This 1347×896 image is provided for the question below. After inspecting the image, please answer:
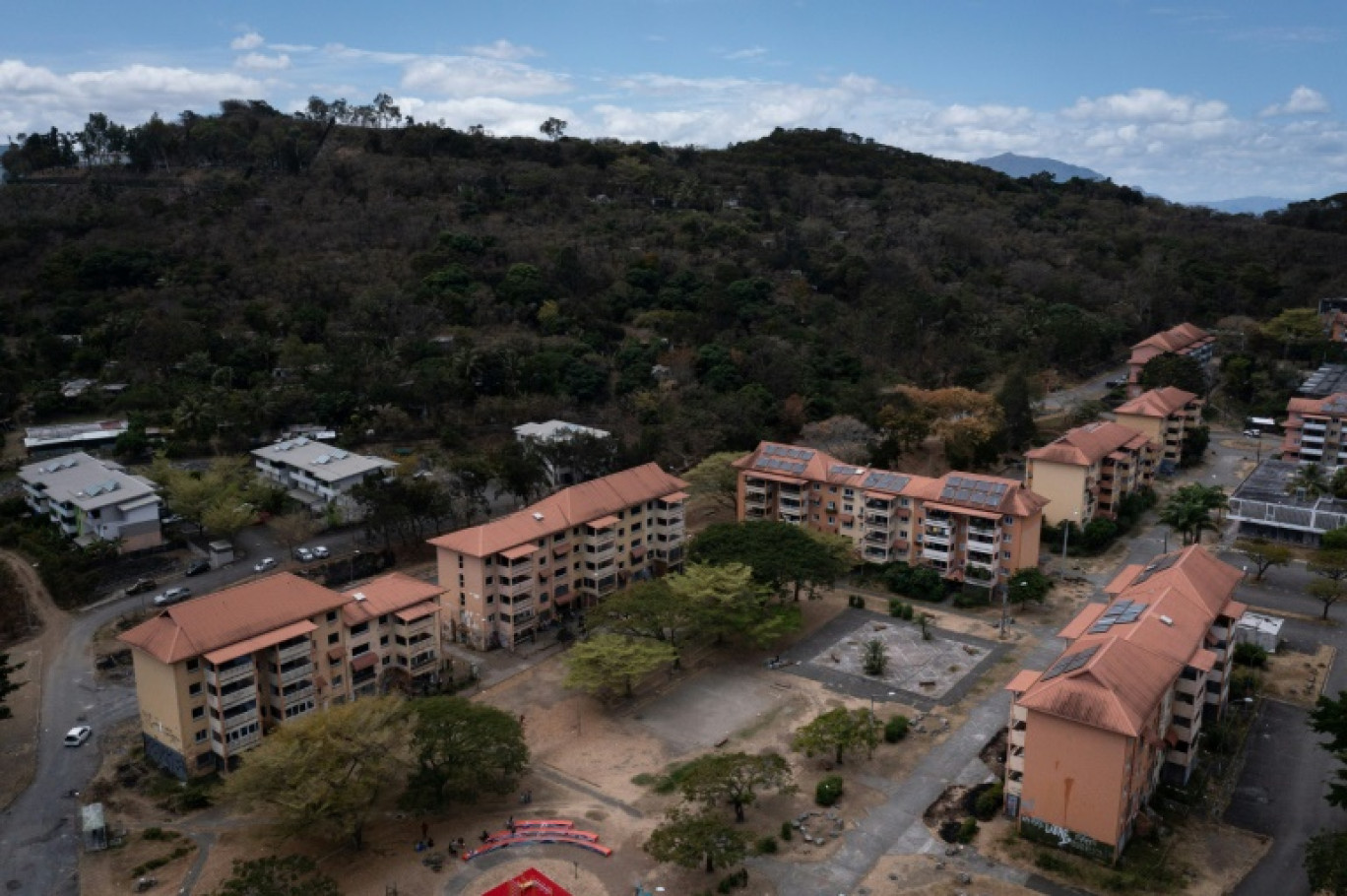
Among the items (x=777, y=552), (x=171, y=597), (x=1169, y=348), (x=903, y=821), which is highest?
(x=1169, y=348)

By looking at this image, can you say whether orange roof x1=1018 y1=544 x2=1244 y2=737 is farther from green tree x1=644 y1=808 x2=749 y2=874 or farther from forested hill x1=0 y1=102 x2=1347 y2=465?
forested hill x1=0 y1=102 x2=1347 y2=465

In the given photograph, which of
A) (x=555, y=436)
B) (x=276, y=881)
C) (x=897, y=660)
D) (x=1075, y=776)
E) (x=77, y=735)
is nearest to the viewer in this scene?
(x=276, y=881)

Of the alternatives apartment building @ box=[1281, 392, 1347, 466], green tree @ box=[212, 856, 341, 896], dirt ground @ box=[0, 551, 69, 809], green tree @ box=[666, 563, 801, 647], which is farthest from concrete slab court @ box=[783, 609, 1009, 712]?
apartment building @ box=[1281, 392, 1347, 466]

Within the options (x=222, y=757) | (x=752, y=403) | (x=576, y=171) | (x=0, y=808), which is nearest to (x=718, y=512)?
(x=752, y=403)

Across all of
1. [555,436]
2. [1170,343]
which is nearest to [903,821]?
[555,436]

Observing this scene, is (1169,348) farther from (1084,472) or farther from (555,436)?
(555,436)

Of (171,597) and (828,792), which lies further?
(171,597)

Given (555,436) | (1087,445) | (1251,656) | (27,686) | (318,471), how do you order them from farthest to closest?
(555,436), (318,471), (1087,445), (1251,656), (27,686)

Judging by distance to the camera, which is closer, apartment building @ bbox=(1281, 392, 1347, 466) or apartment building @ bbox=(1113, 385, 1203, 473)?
apartment building @ bbox=(1281, 392, 1347, 466)
